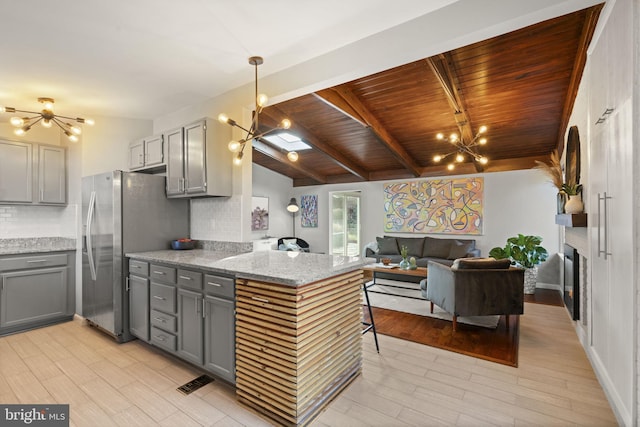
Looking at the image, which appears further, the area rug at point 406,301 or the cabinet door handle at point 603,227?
the area rug at point 406,301

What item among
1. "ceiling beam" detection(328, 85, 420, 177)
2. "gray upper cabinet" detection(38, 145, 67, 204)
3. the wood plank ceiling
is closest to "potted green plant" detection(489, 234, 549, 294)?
the wood plank ceiling

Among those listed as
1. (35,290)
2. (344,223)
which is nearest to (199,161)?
(35,290)

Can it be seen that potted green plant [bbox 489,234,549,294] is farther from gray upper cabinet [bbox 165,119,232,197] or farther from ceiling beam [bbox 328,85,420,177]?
gray upper cabinet [bbox 165,119,232,197]

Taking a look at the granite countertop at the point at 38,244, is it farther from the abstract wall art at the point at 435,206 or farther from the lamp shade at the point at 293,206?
the abstract wall art at the point at 435,206

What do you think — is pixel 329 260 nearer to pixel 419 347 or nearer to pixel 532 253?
pixel 419 347

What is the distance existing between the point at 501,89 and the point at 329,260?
3475mm

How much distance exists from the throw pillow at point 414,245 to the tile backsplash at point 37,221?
589 cm

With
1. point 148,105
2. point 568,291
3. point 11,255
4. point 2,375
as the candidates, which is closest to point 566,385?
point 568,291

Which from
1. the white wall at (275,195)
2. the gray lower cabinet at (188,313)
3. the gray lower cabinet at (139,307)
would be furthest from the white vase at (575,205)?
the white wall at (275,195)

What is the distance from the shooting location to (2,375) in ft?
8.48

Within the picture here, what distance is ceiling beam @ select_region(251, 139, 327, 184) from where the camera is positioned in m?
6.78

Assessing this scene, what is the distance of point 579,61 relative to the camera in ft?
10.5

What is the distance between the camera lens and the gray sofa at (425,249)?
243 inches

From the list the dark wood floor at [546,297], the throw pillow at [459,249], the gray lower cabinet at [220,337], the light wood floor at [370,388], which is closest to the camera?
the light wood floor at [370,388]
